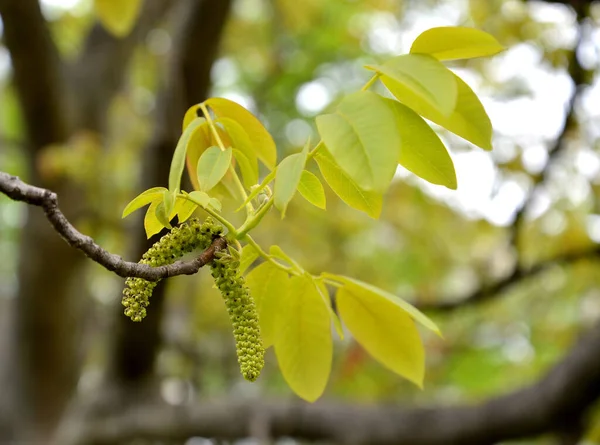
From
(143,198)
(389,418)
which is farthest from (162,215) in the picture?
(389,418)

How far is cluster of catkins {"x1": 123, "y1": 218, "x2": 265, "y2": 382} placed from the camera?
0.64 metres

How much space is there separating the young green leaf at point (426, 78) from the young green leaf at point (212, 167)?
0.61 ft

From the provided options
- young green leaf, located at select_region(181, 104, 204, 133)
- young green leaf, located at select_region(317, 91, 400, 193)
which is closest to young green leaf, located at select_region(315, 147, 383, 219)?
young green leaf, located at select_region(317, 91, 400, 193)

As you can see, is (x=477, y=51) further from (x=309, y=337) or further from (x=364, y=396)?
(x=364, y=396)

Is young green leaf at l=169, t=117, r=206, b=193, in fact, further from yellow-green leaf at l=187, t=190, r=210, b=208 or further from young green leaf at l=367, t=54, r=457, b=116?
young green leaf at l=367, t=54, r=457, b=116

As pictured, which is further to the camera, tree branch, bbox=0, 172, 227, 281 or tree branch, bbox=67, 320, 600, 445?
tree branch, bbox=67, 320, 600, 445

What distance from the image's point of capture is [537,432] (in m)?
2.28

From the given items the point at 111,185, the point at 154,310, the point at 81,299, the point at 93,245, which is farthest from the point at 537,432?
the point at 81,299

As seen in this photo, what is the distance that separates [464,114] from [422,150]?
0.06 m

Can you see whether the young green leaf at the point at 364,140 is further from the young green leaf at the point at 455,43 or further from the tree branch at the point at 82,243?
the tree branch at the point at 82,243

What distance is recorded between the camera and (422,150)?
0.69 meters

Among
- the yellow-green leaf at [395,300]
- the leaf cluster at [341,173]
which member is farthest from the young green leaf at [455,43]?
the yellow-green leaf at [395,300]

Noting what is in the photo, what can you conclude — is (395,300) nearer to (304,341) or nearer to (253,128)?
(304,341)

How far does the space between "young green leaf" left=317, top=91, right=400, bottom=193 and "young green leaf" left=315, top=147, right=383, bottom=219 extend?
102mm
